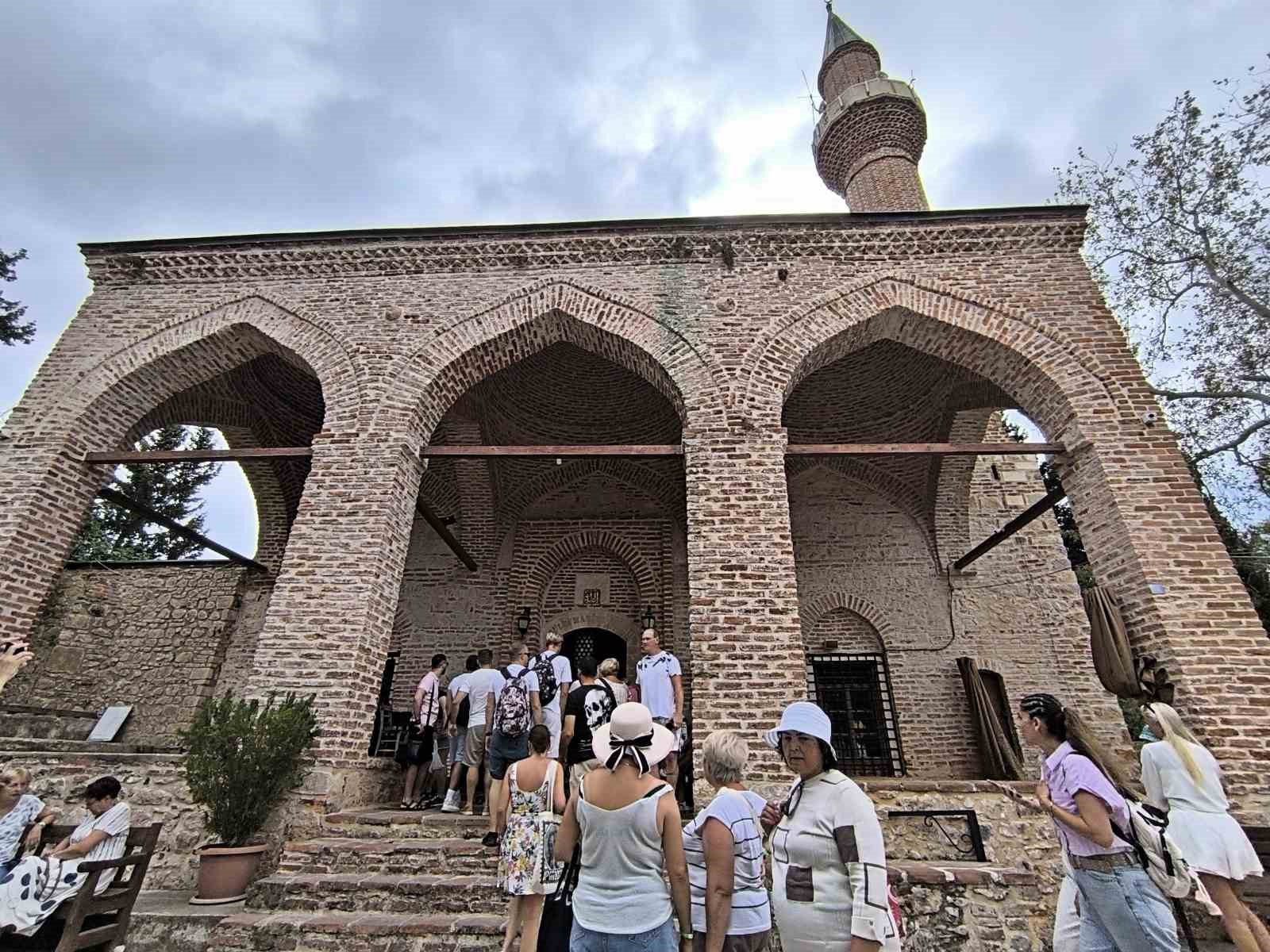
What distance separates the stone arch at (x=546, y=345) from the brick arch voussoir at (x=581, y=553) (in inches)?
134

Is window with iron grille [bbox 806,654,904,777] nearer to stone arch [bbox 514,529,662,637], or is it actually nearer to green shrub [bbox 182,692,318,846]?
stone arch [bbox 514,529,662,637]

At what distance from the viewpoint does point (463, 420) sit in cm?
946

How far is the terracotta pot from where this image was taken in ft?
14.0

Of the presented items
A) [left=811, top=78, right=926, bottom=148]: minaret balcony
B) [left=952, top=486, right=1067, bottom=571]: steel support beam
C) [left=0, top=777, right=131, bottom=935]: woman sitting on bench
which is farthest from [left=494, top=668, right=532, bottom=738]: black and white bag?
[left=811, top=78, right=926, bottom=148]: minaret balcony

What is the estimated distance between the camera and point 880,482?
32.5ft

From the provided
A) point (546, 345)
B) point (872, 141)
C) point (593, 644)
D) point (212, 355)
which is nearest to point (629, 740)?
point (546, 345)

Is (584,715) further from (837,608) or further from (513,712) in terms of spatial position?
(837,608)

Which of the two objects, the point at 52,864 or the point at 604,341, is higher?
the point at 604,341

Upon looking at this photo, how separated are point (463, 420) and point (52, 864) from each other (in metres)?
6.88

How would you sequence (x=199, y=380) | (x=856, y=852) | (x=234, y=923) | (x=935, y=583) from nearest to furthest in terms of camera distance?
(x=856, y=852) → (x=234, y=923) → (x=199, y=380) → (x=935, y=583)

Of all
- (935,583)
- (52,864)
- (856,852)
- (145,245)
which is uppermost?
(145,245)

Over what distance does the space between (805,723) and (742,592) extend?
3517mm

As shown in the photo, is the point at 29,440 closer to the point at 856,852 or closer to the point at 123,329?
the point at 123,329

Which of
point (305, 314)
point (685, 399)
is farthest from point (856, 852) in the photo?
point (305, 314)
